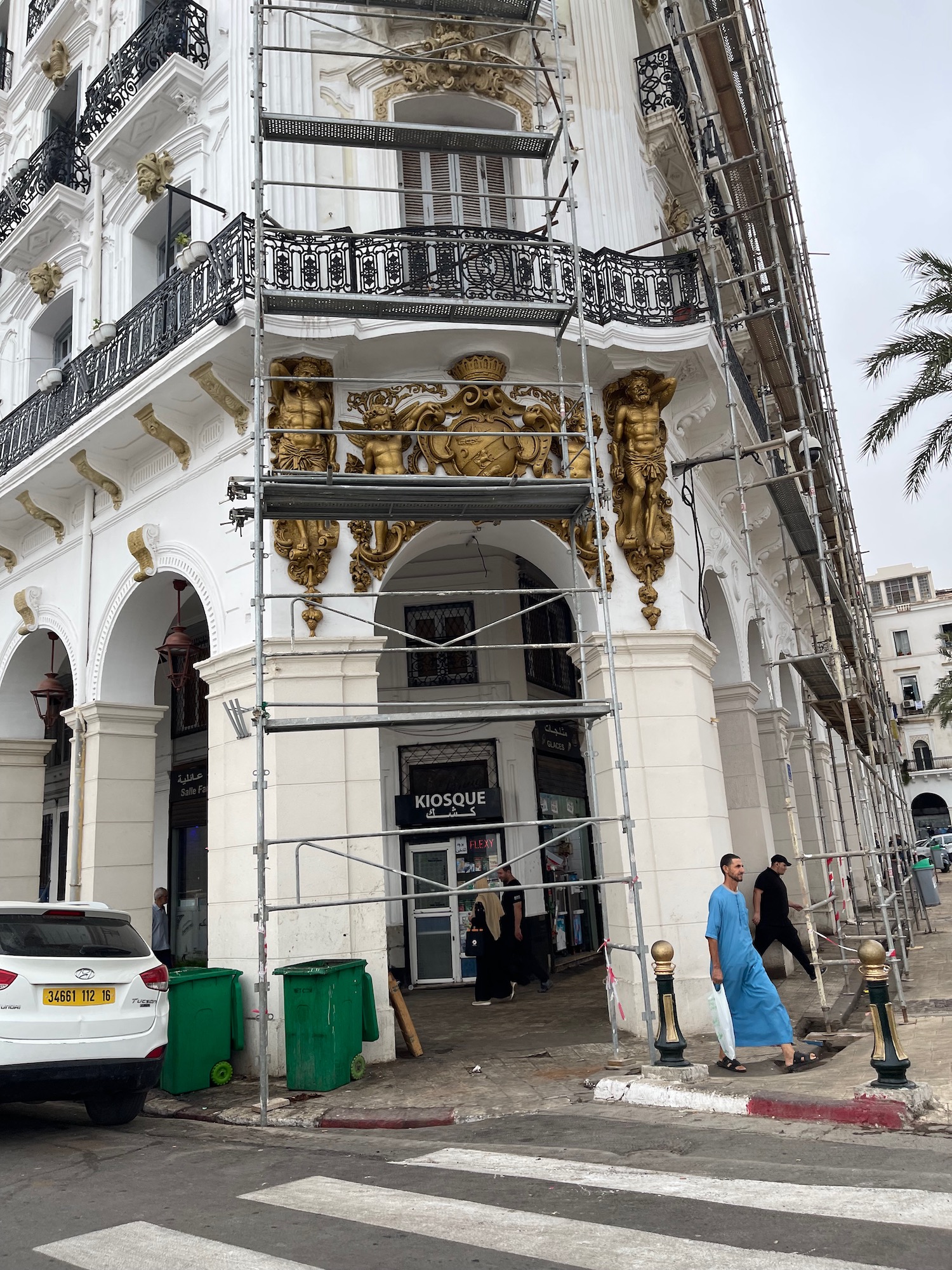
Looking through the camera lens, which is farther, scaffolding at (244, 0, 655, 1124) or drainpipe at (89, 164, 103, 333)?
drainpipe at (89, 164, 103, 333)

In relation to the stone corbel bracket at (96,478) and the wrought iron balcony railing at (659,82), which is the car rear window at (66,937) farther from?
the wrought iron balcony railing at (659,82)

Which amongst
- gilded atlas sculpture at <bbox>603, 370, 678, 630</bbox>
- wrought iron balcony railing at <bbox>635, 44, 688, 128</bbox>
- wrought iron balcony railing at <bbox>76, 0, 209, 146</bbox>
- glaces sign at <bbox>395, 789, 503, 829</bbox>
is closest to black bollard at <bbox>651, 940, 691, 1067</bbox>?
gilded atlas sculpture at <bbox>603, 370, 678, 630</bbox>

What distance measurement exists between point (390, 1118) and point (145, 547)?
7.50 meters

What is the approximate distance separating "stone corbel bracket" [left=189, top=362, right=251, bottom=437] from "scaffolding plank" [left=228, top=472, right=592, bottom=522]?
5.93 feet

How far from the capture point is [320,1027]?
28.2 ft

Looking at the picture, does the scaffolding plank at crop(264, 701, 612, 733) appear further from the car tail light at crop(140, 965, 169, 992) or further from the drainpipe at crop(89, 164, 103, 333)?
the drainpipe at crop(89, 164, 103, 333)

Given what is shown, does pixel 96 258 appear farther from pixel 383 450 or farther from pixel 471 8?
pixel 383 450

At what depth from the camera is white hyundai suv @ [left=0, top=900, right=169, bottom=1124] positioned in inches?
270

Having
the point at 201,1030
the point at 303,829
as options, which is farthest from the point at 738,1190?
the point at 303,829

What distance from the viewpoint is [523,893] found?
50.5ft

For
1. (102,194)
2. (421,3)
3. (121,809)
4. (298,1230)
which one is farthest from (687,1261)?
(102,194)

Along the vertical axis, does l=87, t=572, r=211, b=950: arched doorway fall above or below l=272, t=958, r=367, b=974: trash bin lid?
above

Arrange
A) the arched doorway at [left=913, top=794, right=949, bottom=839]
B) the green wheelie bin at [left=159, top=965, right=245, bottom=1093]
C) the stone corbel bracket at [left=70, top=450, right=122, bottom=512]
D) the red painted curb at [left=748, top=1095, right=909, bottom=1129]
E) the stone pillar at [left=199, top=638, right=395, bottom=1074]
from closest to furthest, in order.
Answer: the red painted curb at [left=748, top=1095, right=909, bottom=1129], the green wheelie bin at [left=159, top=965, right=245, bottom=1093], the stone pillar at [left=199, top=638, right=395, bottom=1074], the stone corbel bracket at [left=70, top=450, right=122, bottom=512], the arched doorway at [left=913, top=794, right=949, bottom=839]

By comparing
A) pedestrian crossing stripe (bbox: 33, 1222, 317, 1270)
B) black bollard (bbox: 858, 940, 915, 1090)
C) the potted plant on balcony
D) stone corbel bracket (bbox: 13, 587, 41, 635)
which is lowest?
pedestrian crossing stripe (bbox: 33, 1222, 317, 1270)
